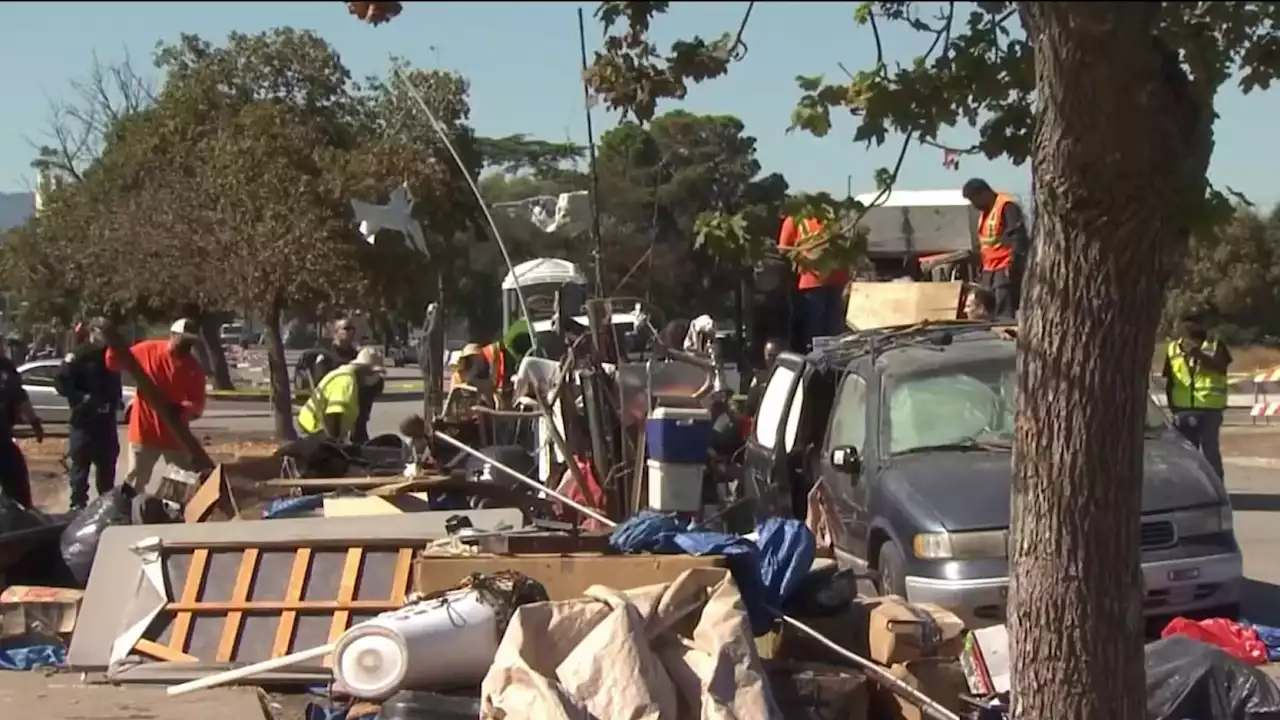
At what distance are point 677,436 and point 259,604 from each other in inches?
121

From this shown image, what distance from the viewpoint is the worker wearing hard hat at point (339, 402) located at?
13.2 m

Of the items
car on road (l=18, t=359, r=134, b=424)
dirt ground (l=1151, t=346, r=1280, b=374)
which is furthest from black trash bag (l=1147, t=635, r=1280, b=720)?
dirt ground (l=1151, t=346, r=1280, b=374)

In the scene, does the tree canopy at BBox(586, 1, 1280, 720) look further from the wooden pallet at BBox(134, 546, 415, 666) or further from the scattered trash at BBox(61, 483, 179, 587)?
the scattered trash at BBox(61, 483, 179, 587)

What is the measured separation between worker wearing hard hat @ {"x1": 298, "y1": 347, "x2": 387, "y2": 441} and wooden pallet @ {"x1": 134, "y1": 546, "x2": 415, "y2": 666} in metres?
4.39

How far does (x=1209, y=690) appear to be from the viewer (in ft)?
22.9

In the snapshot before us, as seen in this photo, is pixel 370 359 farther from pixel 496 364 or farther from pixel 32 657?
pixel 32 657

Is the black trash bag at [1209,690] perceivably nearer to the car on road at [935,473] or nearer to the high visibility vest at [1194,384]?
the car on road at [935,473]

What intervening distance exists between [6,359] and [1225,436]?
16.3 m

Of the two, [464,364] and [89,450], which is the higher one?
[464,364]

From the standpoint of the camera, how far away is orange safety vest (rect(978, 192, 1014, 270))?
12.3 metres

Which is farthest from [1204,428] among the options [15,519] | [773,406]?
[15,519]

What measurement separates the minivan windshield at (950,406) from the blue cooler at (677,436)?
1.46 metres

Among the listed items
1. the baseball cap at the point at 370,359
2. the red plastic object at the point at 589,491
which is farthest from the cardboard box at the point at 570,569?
the baseball cap at the point at 370,359

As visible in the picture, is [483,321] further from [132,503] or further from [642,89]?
[642,89]
